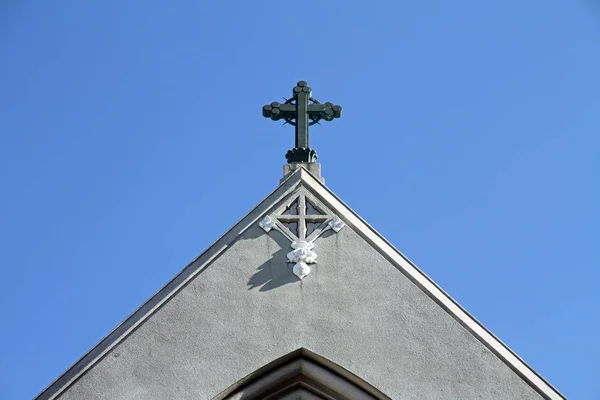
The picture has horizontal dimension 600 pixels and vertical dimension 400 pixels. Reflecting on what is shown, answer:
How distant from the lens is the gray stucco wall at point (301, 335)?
11.4 metres

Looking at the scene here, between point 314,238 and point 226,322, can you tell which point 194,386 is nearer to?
point 226,322

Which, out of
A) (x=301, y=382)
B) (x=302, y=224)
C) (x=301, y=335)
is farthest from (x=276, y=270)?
(x=301, y=382)

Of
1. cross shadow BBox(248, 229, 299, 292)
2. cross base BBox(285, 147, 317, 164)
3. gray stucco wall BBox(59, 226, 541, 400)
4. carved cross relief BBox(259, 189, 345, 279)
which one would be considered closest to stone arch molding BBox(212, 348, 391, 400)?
gray stucco wall BBox(59, 226, 541, 400)

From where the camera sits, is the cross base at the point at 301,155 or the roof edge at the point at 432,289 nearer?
the roof edge at the point at 432,289

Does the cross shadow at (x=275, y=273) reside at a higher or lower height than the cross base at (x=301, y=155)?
lower

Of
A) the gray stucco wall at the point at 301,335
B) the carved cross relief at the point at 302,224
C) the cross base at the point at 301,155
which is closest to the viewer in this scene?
the gray stucco wall at the point at 301,335

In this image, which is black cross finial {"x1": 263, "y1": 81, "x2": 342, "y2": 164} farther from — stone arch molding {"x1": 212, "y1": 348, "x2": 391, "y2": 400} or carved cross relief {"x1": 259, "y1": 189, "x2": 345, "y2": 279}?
stone arch molding {"x1": 212, "y1": 348, "x2": 391, "y2": 400}

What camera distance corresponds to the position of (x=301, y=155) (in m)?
13.1

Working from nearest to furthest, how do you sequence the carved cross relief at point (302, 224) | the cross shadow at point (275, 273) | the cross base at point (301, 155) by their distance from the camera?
the cross shadow at point (275, 273) < the carved cross relief at point (302, 224) < the cross base at point (301, 155)

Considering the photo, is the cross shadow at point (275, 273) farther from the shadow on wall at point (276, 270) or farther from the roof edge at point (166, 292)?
the roof edge at point (166, 292)

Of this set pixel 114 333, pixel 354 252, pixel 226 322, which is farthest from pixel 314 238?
pixel 114 333

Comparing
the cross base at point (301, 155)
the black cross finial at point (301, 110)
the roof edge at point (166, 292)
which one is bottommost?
the roof edge at point (166, 292)

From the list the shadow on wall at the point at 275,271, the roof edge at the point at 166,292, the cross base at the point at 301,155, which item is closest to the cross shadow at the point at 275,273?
the shadow on wall at the point at 275,271

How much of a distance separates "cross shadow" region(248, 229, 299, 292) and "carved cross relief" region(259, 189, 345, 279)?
0.05 meters
